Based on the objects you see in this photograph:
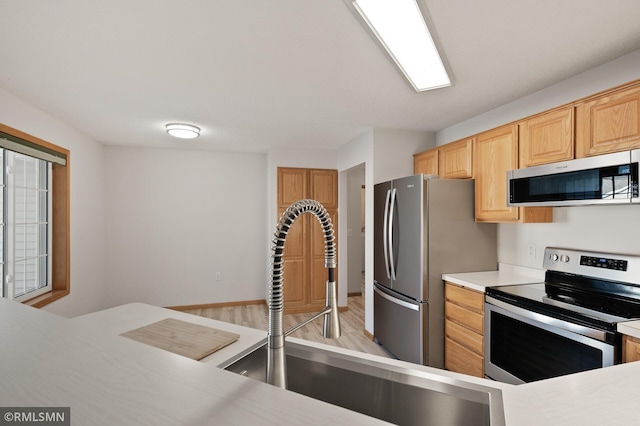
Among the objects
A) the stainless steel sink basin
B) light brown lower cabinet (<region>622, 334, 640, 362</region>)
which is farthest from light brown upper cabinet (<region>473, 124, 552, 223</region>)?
the stainless steel sink basin

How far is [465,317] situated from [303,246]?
8.24ft

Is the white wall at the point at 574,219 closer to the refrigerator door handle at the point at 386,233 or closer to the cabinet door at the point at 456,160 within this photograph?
the cabinet door at the point at 456,160

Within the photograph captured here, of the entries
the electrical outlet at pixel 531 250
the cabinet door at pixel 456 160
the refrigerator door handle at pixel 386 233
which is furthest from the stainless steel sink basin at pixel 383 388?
the cabinet door at pixel 456 160

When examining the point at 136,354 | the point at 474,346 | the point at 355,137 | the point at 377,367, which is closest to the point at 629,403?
the point at 377,367

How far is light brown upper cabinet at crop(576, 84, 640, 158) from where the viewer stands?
1.76 metres

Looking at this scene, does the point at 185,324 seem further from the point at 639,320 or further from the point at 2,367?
the point at 639,320

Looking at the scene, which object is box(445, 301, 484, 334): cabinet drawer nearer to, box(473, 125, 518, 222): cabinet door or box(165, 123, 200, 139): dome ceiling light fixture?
box(473, 125, 518, 222): cabinet door

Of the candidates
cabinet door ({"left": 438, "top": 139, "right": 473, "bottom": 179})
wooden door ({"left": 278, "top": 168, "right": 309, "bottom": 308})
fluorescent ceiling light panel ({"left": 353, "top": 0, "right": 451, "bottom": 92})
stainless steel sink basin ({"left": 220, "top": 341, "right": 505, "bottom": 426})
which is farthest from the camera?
wooden door ({"left": 278, "top": 168, "right": 309, "bottom": 308})

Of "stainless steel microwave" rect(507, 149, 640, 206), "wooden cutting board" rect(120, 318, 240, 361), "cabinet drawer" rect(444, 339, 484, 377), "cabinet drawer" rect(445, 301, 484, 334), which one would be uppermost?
"stainless steel microwave" rect(507, 149, 640, 206)

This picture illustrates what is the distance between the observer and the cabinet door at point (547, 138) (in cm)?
210

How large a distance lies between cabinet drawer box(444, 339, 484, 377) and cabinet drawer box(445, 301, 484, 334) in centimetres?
19

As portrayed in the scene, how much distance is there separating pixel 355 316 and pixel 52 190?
3.90 meters

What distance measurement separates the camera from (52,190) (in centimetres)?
Result: 339

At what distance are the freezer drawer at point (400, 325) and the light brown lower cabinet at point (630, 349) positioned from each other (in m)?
1.30
